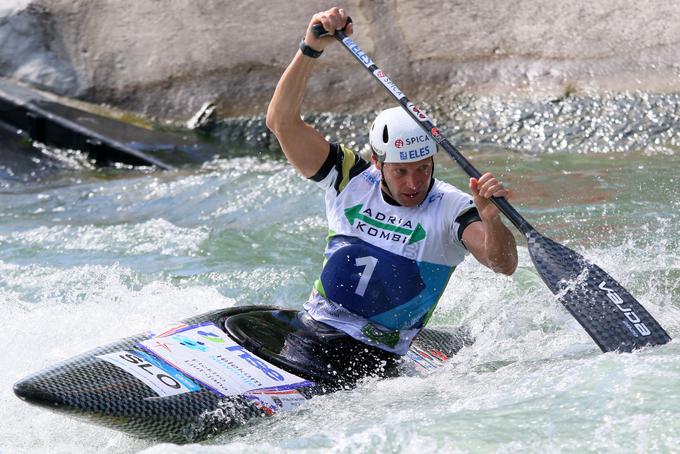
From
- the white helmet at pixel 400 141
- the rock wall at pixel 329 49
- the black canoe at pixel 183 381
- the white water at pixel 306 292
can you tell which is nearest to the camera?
the white water at pixel 306 292

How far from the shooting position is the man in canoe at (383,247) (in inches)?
181

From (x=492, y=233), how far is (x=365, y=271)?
2.02ft

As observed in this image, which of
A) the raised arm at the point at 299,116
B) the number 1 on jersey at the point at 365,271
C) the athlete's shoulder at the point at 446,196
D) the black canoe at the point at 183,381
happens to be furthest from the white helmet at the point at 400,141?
the black canoe at the point at 183,381

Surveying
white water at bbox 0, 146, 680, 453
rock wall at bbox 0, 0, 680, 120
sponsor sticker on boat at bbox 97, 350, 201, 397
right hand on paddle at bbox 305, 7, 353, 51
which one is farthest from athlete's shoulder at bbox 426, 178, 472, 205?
rock wall at bbox 0, 0, 680, 120

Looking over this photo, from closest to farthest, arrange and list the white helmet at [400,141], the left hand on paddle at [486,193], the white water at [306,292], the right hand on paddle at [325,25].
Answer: the white water at [306,292], the left hand on paddle at [486,193], the white helmet at [400,141], the right hand on paddle at [325,25]

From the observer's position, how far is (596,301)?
4562 mm

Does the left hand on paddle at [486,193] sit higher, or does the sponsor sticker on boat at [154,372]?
the left hand on paddle at [486,193]

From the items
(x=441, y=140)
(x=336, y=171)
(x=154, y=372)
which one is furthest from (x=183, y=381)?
(x=441, y=140)

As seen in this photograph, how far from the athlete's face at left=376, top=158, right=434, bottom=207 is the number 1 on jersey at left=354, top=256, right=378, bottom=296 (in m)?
0.29

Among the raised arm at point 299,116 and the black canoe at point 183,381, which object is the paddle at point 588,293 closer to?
the raised arm at point 299,116

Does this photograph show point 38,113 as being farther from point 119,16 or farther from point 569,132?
point 569,132

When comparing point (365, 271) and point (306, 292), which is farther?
point (306, 292)

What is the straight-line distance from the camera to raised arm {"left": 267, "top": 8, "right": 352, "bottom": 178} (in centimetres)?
484

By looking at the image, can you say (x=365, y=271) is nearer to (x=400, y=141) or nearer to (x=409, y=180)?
(x=409, y=180)
